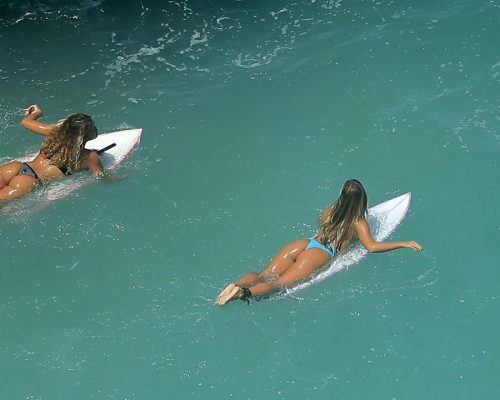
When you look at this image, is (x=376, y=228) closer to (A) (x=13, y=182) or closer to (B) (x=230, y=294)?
(B) (x=230, y=294)

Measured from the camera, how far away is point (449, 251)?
838cm

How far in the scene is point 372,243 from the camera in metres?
7.82

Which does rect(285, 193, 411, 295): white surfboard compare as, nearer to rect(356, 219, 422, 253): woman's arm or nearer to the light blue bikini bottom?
the light blue bikini bottom

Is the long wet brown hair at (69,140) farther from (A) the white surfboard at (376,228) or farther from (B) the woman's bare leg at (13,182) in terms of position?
(A) the white surfboard at (376,228)

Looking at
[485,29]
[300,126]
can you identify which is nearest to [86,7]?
[300,126]

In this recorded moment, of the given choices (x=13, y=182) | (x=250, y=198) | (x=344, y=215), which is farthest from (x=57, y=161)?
(x=344, y=215)

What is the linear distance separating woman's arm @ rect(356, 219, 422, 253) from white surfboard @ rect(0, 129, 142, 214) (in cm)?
295

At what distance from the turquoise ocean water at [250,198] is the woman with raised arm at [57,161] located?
9.3 inches

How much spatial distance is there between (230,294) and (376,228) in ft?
6.36

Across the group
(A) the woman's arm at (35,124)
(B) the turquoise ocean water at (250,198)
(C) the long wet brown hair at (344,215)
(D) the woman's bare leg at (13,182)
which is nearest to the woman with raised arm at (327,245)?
(C) the long wet brown hair at (344,215)

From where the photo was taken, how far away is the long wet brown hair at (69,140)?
8.59m

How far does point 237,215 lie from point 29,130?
101 inches

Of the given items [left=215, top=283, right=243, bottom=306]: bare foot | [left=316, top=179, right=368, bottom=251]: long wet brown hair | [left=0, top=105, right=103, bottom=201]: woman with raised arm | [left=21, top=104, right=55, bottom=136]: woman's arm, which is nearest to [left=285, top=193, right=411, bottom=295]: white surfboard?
[left=316, top=179, right=368, bottom=251]: long wet brown hair

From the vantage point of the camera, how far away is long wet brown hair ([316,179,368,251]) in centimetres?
775
